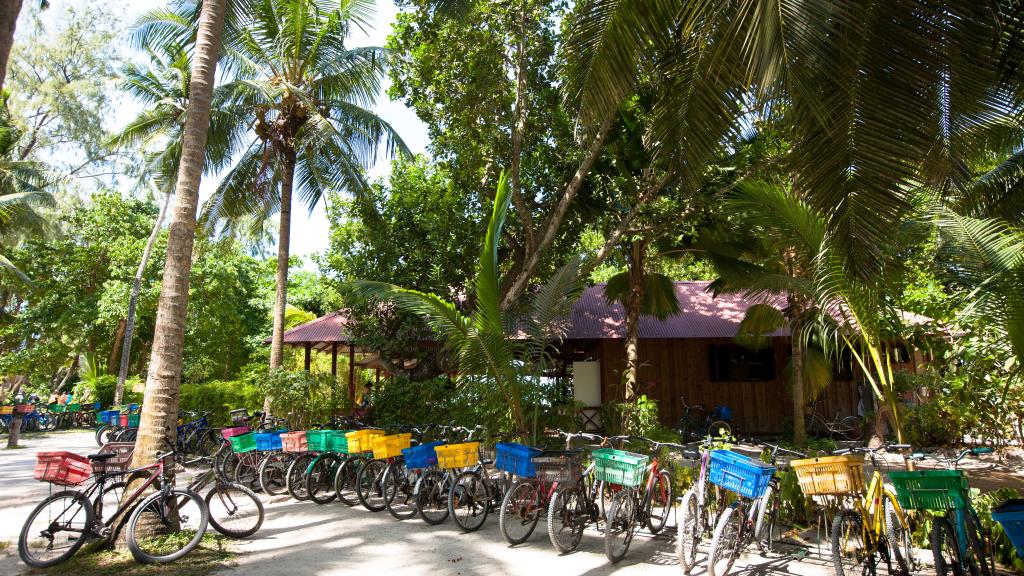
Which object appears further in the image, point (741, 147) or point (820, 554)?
point (741, 147)

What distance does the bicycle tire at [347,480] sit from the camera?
754 cm

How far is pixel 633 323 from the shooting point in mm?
11656

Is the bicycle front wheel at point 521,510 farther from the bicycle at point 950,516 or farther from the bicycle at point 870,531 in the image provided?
the bicycle at point 950,516

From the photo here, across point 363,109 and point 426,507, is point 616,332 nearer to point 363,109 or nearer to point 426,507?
point 363,109

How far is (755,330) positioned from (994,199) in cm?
517

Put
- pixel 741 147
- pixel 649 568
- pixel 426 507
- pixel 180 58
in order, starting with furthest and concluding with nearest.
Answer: pixel 180 58
pixel 741 147
pixel 426 507
pixel 649 568

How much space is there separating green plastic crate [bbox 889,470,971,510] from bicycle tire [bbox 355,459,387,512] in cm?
522

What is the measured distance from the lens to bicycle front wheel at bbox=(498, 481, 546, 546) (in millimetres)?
5781

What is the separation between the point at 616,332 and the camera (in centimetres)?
1488

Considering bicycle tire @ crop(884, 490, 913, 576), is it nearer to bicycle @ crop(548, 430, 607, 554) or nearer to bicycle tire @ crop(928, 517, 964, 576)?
bicycle tire @ crop(928, 517, 964, 576)

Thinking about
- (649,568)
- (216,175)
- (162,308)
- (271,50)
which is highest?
(271,50)

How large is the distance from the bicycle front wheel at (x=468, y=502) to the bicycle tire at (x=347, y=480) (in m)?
1.84

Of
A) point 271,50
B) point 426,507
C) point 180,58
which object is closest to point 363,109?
point 271,50

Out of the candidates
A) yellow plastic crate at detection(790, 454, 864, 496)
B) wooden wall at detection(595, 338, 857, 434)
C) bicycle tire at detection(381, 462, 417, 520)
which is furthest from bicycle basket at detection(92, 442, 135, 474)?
wooden wall at detection(595, 338, 857, 434)
